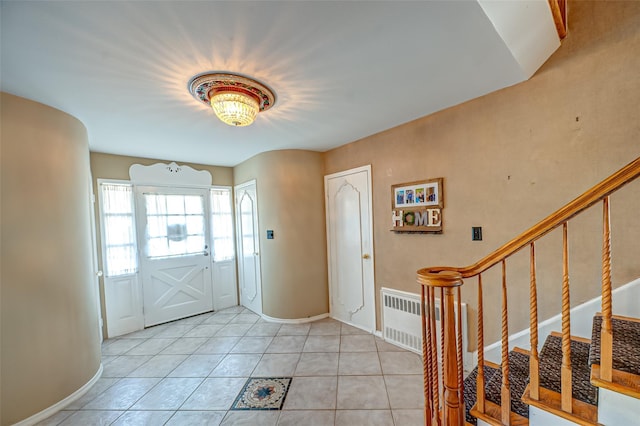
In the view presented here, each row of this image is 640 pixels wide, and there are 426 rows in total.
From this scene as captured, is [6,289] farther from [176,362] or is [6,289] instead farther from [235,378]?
[235,378]

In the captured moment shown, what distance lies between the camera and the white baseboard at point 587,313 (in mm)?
1447

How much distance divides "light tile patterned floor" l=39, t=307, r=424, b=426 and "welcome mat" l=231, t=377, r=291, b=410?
0.06 meters

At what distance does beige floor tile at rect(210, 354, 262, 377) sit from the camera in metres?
2.36

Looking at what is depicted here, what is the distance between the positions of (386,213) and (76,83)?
2813 millimetres

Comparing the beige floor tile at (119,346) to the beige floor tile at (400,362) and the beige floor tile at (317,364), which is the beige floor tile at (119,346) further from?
the beige floor tile at (400,362)

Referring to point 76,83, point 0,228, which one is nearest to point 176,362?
point 0,228

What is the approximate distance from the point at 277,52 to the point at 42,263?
237 centimetres

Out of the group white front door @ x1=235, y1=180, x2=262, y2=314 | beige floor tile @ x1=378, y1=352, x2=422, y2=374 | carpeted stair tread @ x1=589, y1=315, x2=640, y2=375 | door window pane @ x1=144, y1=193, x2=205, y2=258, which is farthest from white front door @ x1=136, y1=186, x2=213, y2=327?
carpeted stair tread @ x1=589, y1=315, x2=640, y2=375

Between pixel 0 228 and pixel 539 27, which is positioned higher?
pixel 539 27

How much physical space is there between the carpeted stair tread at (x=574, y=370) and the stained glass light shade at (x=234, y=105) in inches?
91.7

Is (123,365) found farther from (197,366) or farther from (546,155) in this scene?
(546,155)

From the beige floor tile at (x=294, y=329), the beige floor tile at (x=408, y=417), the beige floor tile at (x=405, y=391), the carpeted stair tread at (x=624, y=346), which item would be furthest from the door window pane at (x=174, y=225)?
the carpeted stair tread at (x=624, y=346)

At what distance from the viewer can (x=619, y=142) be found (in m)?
1.50

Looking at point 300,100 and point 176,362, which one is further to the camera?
point 176,362
